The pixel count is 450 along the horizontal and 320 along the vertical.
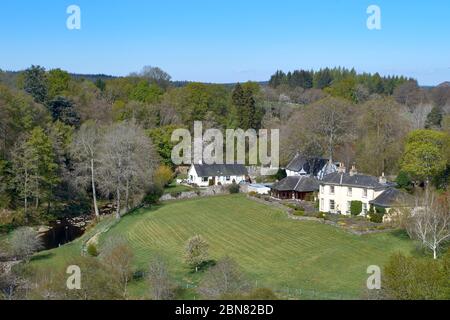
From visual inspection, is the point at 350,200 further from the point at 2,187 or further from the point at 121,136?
the point at 2,187

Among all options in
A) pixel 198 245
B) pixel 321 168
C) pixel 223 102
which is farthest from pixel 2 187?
pixel 223 102

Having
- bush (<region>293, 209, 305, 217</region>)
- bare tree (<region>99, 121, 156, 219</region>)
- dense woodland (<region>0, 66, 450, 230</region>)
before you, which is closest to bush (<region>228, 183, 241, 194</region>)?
dense woodland (<region>0, 66, 450, 230</region>)

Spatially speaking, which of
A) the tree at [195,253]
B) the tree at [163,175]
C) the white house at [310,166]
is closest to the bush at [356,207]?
the white house at [310,166]

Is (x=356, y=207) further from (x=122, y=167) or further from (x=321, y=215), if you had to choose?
(x=122, y=167)

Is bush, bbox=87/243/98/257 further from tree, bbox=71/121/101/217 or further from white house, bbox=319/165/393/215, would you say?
white house, bbox=319/165/393/215

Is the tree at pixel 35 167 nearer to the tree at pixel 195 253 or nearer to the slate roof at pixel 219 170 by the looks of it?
the slate roof at pixel 219 170
